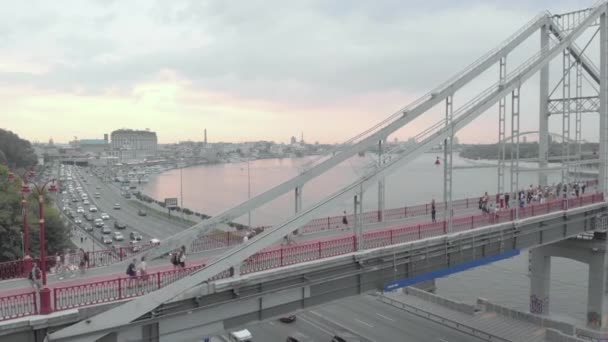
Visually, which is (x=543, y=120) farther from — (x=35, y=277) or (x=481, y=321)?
(x=35, y=277)

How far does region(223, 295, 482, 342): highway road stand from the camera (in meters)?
23.4

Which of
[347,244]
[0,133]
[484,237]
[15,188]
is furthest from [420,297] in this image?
[0,133]

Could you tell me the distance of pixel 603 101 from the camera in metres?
27.2

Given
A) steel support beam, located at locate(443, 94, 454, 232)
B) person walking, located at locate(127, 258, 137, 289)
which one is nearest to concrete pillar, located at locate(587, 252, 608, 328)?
steel support beam, located at locate(443, 94, 454, 232)

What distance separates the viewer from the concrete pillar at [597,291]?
1030 inches

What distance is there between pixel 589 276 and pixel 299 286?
21125 millimetres

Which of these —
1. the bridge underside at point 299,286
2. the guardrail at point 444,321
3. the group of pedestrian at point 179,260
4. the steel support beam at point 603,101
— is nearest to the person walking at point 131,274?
the bridge underside at point 299,286

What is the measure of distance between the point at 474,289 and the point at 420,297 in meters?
6.33

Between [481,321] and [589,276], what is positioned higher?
[589,276]

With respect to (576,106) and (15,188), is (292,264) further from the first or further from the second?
(15,188)

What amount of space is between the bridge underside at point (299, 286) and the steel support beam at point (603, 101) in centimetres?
1111

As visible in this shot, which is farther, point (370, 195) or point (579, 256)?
point (370, 195)

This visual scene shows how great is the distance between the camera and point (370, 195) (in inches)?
2621

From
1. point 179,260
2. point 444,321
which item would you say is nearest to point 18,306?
point 179,260
